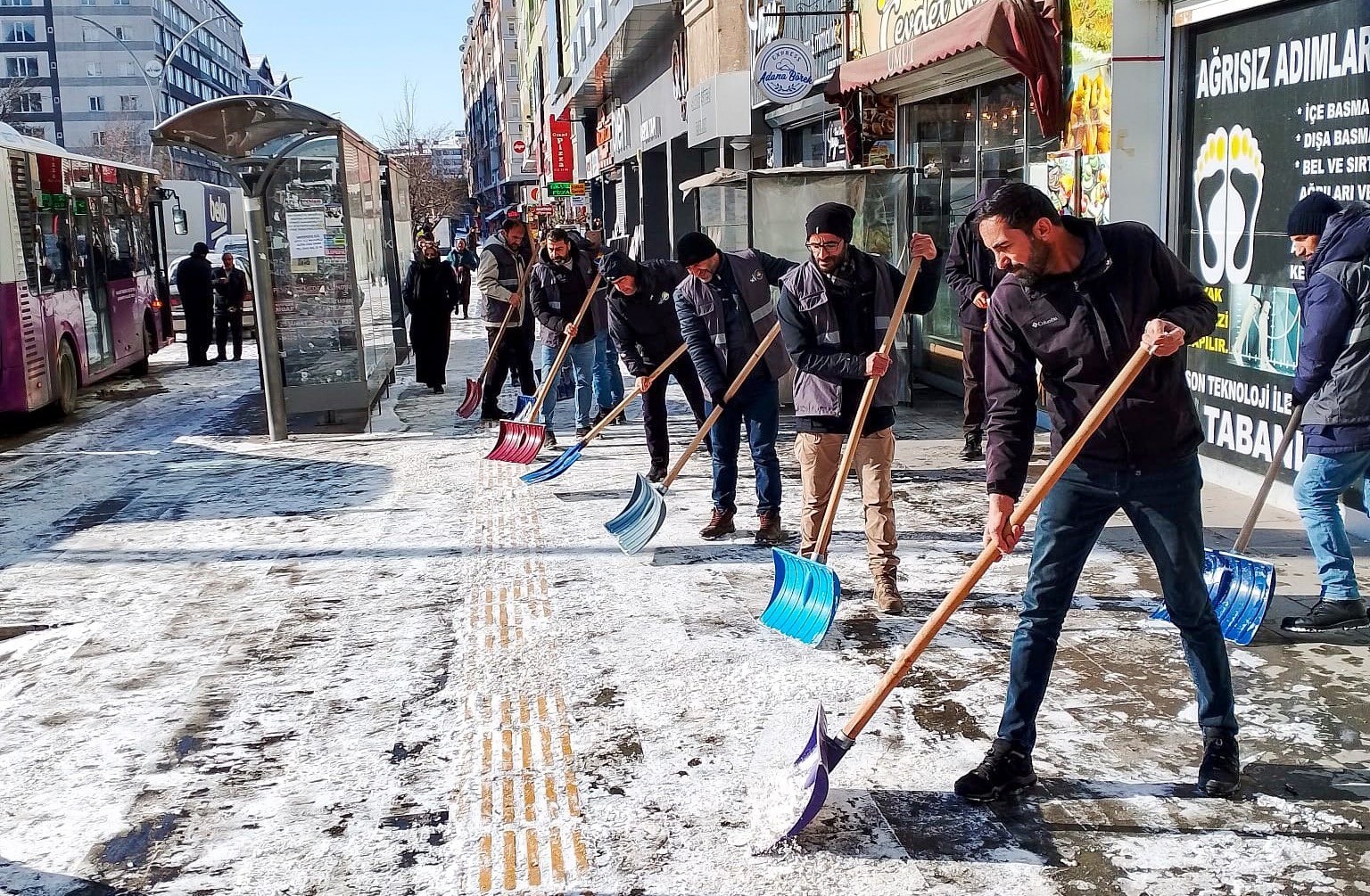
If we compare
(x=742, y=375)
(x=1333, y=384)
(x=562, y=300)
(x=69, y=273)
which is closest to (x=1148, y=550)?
(x=1333, y=384)

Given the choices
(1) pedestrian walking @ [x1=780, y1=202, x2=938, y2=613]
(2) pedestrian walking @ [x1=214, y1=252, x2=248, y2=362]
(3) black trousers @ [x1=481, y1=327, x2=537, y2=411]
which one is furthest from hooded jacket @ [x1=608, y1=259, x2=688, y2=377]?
(2) pedestrian walking @ [x1=214, y1=252, x2=248, y2=362]

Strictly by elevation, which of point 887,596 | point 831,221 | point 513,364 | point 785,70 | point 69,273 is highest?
point 785,70

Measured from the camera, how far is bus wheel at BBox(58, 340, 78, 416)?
13594 mm

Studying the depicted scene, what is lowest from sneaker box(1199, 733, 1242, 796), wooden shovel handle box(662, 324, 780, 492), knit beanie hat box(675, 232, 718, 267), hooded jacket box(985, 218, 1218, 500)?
sneaker box(1199, 733, 1242, 796)

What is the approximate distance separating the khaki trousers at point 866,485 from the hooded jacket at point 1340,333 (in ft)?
5.82

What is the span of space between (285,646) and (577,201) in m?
45.4

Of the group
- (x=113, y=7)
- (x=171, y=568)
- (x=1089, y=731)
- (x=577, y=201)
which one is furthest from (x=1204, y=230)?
(x=113, y=7)

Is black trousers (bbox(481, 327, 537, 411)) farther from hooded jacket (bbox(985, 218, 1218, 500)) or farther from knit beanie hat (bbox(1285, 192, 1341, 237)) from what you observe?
hooded jacket (bbox(985, 218, 1218, 500))

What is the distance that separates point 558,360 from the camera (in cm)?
1027

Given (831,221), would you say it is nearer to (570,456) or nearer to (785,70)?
(570,456)

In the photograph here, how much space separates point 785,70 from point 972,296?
744cm

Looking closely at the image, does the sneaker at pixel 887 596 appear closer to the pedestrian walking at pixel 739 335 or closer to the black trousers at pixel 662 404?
the pedestrian walking at pixel 739 335

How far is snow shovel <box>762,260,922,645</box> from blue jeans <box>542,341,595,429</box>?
189 inches

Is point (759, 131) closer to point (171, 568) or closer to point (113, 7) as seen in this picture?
point (171, 568)
